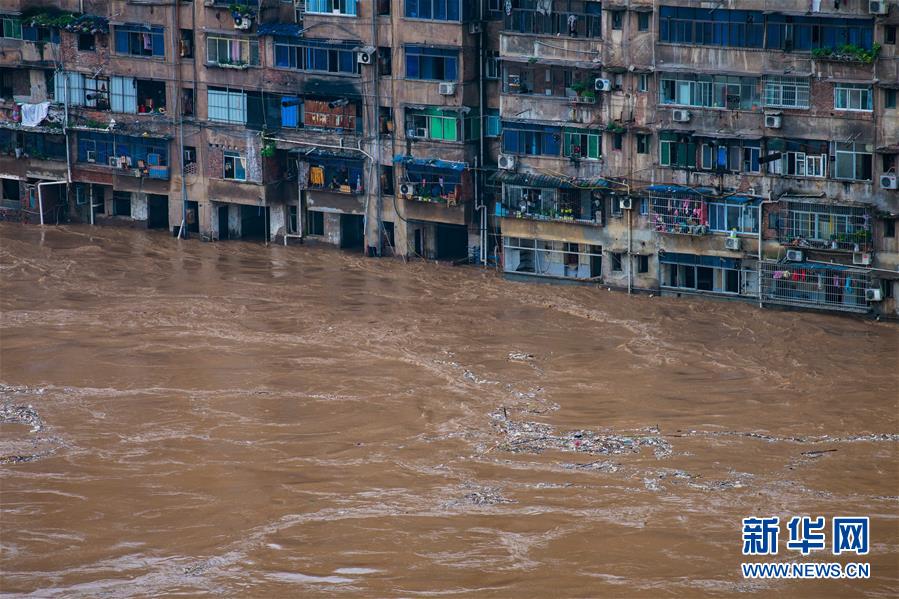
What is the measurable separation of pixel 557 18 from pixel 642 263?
791 centimetres

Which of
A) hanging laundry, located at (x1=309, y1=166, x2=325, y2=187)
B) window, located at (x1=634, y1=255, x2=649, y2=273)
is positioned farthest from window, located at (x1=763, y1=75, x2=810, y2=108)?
hanging laundry, located at (x1=309, y1=166, x2=325, y2=187)

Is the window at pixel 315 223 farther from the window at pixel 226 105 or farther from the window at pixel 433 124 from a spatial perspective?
the window at pixel 433 124

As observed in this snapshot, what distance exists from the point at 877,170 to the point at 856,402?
30.0 ft

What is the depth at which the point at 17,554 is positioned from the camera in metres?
41.6

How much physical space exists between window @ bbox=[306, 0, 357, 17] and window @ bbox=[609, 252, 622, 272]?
11.6m

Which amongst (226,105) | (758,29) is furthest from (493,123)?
(226,105)

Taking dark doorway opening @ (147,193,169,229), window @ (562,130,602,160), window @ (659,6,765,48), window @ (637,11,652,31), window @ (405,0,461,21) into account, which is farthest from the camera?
dark doorway opening @ (147,193,169,229)

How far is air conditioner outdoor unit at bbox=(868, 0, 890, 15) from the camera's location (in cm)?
5569

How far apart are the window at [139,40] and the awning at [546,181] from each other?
1380 centimetres

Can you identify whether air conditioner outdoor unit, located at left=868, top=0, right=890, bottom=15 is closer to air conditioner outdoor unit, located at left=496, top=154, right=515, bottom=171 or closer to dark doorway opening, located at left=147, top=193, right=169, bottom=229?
air conditioner outdoor unit, located at left=496, top=154, right=515, bottom=171

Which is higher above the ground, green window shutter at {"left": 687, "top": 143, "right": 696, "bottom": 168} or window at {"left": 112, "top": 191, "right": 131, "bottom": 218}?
green window shutter at {"left": 687, "top": 143, "right": 696, "bottom": 168}

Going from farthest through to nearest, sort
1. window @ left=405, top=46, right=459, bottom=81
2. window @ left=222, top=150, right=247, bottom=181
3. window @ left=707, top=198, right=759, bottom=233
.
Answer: window @ left=222, top=150, right=247, bottom=181 → window @ left=405, top=46, right=459, bottom=81 → window @ left=707, top=198, right=759, bottom=233

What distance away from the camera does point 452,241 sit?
66.6 m

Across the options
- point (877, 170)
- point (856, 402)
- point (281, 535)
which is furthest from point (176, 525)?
point (877, 170)
